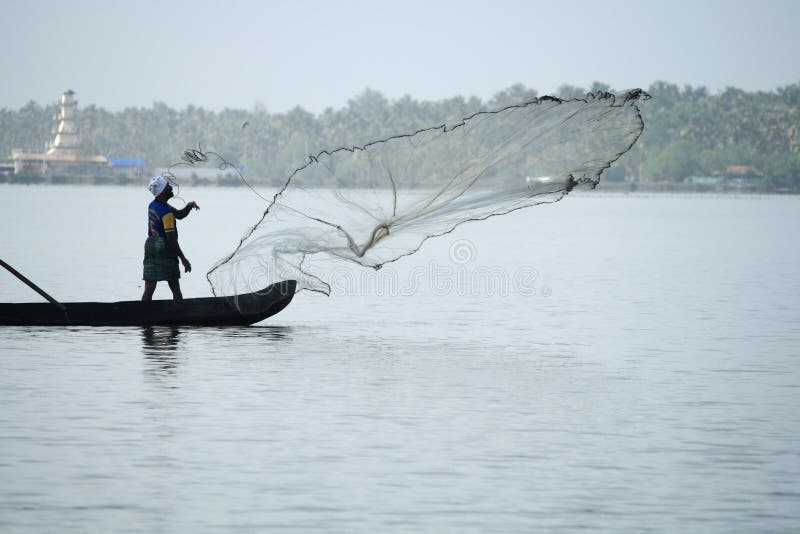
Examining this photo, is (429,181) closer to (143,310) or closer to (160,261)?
(160,261)

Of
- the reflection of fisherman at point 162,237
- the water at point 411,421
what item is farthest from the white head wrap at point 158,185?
the water at point 411,421

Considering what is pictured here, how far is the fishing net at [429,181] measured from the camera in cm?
A: 1617

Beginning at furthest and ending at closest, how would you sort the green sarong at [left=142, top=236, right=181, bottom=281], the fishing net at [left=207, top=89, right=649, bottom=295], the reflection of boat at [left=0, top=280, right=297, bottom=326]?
the reflection of boat at [left=0, top=280, right=297, bottom=326] → the green sarong at [left=142, top=236, right=181, bottom=281] → the fishing net at [left=207, top=89, right=649, bottom=295]

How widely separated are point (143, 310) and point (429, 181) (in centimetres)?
471

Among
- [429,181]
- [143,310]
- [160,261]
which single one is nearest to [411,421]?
[429,181]

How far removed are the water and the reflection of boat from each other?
0.23 meters

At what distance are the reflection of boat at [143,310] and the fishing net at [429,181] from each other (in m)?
0.43

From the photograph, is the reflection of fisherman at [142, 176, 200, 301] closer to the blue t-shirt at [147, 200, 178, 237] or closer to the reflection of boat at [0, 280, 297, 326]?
the blue t-shirt at [147, 200, 178, 237]

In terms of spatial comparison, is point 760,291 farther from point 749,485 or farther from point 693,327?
point 749,485

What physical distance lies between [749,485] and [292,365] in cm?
743

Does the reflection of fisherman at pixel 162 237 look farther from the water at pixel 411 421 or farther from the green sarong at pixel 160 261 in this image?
the water at pixel 411 421

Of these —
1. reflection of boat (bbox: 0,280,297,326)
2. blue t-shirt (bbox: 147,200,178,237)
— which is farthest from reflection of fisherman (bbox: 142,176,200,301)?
reflection of boat (bbox: 0,280,297,326)

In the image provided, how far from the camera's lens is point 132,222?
8400 centimetres

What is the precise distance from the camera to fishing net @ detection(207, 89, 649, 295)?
16.2 meters
